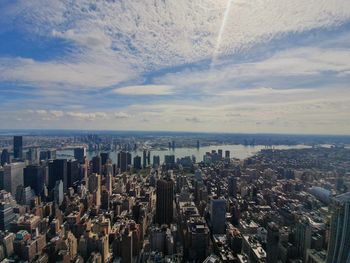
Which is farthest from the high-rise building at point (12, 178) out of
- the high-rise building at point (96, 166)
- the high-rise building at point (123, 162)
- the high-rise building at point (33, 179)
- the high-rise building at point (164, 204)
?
the high-rise building at point (164, 204)

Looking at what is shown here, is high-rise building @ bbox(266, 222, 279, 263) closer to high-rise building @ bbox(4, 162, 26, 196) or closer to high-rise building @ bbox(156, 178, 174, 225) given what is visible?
high-rise building @ bbox(156, 178, 174, 225)

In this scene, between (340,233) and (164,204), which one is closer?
(340,233)

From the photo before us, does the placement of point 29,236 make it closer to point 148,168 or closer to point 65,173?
point 65,173

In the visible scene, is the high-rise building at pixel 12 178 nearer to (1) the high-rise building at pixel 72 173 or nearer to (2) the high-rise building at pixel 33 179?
(2) the high-rise building at pixel 33 179

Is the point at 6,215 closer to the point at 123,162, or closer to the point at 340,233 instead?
the point at 340,233

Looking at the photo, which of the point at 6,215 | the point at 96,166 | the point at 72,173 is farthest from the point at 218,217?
the point at 96,166
